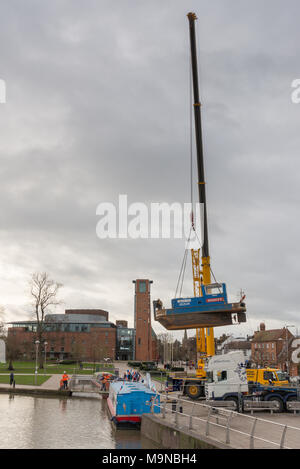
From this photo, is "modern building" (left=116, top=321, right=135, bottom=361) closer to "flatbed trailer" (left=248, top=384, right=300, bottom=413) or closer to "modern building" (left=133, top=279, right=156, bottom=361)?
"modern building" (left=133, top=279, right=156, bottom=361)

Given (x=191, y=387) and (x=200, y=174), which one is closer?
(x=191, y=387)

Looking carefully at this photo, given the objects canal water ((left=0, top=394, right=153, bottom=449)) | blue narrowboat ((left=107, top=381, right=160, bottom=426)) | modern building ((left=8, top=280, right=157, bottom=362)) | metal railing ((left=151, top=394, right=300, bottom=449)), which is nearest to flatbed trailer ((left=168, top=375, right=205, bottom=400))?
canal water ((left=0, top=394, right=153, bottom=449))

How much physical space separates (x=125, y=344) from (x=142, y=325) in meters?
11.1

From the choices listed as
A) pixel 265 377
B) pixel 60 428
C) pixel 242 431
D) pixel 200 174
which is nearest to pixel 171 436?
pixel 242 431

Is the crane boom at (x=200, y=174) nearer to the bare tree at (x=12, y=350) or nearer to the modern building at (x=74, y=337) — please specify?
the bare tree at (x=12, y=350)

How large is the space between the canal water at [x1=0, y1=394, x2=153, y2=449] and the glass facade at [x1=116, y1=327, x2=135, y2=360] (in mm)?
92954

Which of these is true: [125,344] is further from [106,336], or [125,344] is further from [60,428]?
[60,428]

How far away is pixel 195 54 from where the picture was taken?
34.7m

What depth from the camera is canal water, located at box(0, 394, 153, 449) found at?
17.5m

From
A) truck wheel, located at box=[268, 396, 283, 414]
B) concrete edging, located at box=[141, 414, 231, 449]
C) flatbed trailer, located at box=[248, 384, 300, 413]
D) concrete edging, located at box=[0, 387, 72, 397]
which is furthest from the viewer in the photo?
concrete edging, located at box=[0, 387, 72, 397]

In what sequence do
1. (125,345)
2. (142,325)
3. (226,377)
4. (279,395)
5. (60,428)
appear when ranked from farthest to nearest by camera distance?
(125,345)
(142,325)
(226,377)
(279,395)
(60,428)

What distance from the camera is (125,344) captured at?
122562 millimetres
